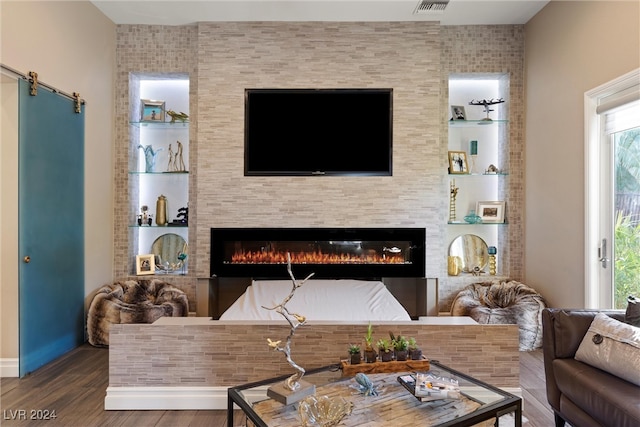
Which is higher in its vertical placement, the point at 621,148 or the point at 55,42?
the point at 55,42

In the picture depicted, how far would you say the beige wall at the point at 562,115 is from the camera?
9.89 feet

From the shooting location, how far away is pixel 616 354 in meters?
1.93

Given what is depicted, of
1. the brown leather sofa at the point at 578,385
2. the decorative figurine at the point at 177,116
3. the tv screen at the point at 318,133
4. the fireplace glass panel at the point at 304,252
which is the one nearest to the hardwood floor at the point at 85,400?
the brown leather sofa at the point at 578,385

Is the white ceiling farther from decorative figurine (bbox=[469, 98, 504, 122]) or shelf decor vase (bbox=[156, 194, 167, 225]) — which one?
shelf decor vase (bbox=[156, 194, 167, 225])

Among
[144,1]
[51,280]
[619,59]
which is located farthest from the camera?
[144,1]

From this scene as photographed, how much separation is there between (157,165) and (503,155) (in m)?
3.87

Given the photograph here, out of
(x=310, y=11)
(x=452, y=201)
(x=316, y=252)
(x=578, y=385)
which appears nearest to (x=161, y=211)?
(x=316, y=252)

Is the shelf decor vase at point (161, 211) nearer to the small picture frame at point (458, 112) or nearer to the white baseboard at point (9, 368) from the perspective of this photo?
the white baseboard at point (9, 368)

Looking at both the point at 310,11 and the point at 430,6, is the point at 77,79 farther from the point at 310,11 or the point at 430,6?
the point at 430,6

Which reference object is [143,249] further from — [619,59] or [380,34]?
[619,59]

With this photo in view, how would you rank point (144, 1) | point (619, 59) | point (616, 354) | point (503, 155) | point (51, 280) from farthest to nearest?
point (503, 155), point (144, 1), point (51, 280), point (619, 59), point (616, 354)

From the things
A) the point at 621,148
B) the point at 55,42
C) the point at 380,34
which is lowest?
the point at 621,148

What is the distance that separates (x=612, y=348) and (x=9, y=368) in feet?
12.6

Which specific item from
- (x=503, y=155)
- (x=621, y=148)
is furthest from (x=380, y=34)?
(x=621, y=148)
